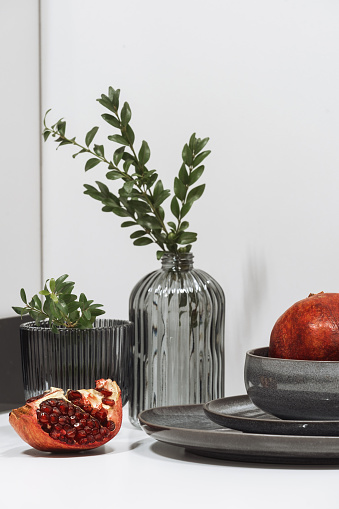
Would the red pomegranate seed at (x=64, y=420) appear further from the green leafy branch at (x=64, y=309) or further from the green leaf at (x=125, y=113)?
the green leaf at (x=125, y=113)

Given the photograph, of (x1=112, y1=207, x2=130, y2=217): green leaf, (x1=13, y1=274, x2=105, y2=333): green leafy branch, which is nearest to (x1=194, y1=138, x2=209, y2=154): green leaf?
(x1=112, y1=207, x2=130, y2=217): green leaf

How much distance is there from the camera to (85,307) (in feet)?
2.91

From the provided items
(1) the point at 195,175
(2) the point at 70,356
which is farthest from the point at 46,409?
(1) the point at 195,175

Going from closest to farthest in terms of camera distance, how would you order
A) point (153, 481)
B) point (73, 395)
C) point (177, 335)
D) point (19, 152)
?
point (153, 481)
point (73, 395)
point (177, 335)
point (19, 152)

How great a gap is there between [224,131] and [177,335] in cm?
29

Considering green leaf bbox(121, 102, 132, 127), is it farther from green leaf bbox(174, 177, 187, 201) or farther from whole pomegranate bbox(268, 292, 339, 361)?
whole pomegranate bbox(268, 292, 339, 361)

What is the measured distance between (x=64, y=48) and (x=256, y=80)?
1.04 ft

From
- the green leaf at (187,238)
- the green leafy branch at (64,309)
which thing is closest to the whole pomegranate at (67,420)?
the green leafy branch at (64,309)

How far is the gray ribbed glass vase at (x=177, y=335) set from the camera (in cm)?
91

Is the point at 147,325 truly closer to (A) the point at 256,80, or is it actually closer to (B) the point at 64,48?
(A) the point at 256,80

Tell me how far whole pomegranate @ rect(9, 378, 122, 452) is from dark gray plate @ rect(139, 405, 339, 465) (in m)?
0.05

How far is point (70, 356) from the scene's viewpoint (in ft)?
2.88

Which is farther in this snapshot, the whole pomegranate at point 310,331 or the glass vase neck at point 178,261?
the glass vase neck at point 178,261

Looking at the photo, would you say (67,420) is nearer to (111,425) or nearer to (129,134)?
(111,425)
